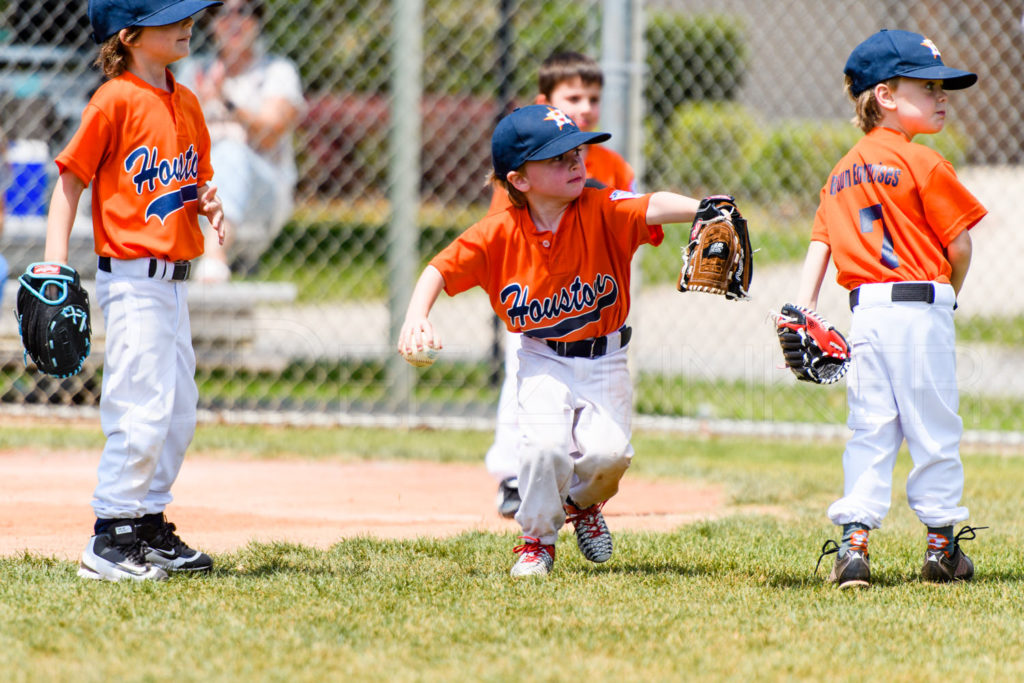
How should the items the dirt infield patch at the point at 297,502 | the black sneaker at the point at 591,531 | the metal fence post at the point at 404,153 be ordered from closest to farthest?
the black sneaker at the point at 591,531
the dirt infield patch at the point at 297,502
the metal fence post at the point at 404,153

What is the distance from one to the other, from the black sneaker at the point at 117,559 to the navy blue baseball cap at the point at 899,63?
8.81ft

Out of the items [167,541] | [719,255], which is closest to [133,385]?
[167,541]

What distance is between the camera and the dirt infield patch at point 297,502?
432 cm

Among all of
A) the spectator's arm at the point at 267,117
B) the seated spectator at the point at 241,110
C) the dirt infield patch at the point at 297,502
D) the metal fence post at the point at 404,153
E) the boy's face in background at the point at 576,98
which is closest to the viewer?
the dirt infield patch at the point at 297,502

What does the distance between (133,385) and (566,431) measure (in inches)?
51.7

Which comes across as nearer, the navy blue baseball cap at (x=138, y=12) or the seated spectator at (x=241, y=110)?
the navy blue baseball cap at (x=138, y=12)

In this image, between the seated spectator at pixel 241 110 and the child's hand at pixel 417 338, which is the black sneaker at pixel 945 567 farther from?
the seated spectator at pixel 241 110

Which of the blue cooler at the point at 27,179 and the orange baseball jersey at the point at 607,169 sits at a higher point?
the orange baseball jersey at the point at 607,169

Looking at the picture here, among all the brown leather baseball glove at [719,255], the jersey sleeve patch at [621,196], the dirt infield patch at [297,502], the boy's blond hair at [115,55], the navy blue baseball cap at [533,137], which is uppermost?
the boy's blond hair at [115,55]

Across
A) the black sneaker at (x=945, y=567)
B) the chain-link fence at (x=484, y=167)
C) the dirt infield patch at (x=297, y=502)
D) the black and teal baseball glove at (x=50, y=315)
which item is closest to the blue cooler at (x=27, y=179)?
the chain-link fence at (x=484, y=167)

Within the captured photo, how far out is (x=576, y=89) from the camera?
5.22m

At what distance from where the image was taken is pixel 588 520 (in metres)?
3.94

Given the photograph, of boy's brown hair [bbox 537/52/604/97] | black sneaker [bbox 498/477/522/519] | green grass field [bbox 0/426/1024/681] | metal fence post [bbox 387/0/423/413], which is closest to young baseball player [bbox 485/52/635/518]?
boy's brown hair [bbox 537/52/604/97]

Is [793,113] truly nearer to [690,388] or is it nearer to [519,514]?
[690,388]
